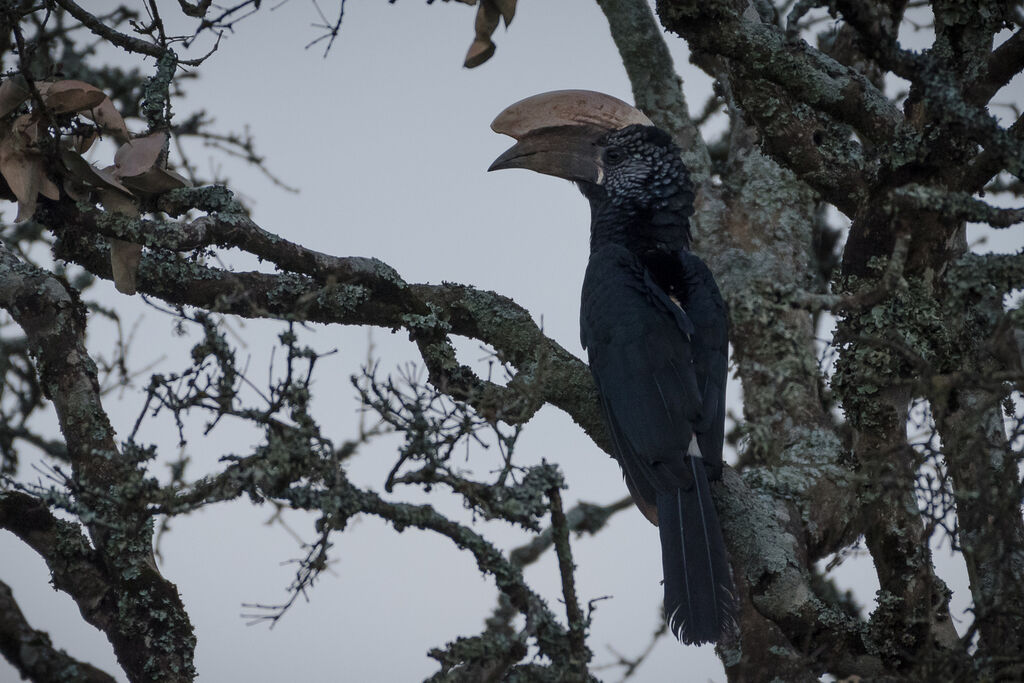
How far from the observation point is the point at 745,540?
289cm

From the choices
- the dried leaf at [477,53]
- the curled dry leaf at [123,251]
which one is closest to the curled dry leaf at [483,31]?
the dried leaf at [477,53]

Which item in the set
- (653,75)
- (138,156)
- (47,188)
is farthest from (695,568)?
(653,75)

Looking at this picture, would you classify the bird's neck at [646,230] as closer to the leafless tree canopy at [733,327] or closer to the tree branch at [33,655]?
the leafless tree canopy at [733,327]

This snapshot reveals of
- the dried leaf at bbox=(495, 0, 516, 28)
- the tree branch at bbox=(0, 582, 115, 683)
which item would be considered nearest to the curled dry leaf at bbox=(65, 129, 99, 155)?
the dried leaf at bbox=(495, 0, 516, 28)

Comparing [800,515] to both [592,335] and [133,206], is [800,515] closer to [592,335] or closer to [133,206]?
[592,335]

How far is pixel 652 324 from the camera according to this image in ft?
10.8

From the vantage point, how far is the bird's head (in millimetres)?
3879

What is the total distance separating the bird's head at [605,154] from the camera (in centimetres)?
388

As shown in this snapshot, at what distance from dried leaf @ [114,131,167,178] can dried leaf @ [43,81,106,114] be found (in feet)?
0.48

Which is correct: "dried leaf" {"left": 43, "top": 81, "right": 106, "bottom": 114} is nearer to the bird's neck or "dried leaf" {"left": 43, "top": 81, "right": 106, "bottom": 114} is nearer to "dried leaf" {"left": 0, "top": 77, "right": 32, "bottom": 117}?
"dried leaf" {"left": 0, "top": 77, "right": 32, "bottom": 117}

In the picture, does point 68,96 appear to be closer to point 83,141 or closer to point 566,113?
point 83,141

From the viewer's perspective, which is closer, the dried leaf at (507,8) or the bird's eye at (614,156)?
the dried leaf at (507,8)

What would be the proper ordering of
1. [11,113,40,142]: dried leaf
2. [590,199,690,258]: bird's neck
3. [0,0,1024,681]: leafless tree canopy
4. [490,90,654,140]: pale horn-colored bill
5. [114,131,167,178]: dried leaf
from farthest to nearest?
[490,90,654,140]: pale horn-colored bill, [590,199,690,258]: bird's neck, [114,131,167,178]: dried leaf, [11,113,40,142]: dried leaf, [0,0,1024,681]: leafless tree canopy

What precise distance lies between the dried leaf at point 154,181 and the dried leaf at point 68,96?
22 centimetres
